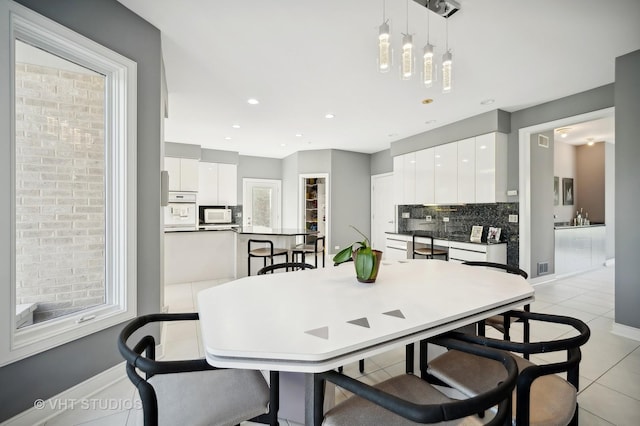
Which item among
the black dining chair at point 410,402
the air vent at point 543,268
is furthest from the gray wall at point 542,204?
the black dining chair at point 410,402

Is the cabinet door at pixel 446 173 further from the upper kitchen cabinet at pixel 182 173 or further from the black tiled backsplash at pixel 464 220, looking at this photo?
the upper kitchen cabinet at pixel 182 173

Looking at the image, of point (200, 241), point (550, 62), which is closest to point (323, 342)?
point (550, 62)

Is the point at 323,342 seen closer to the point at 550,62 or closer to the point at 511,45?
the point at 511,45

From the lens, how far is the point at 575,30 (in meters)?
→ 2.34

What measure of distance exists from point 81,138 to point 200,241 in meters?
2.93

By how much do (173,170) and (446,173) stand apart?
572 centimetres

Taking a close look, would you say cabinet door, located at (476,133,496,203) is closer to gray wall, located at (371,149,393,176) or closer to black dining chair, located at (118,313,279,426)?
gray wall, located at (371,149,393,176)

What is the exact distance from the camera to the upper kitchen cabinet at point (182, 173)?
627 centimetres

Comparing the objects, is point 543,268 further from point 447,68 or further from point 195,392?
point 195,392

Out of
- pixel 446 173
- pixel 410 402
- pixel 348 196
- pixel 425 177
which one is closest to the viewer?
pixel 410 402

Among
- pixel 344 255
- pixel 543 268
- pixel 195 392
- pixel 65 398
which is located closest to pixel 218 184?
pixel 65 398

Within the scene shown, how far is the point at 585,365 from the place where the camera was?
7.33 feet

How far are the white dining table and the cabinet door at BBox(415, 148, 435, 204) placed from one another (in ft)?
11.2

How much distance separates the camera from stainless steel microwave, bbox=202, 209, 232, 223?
7.02 meters
